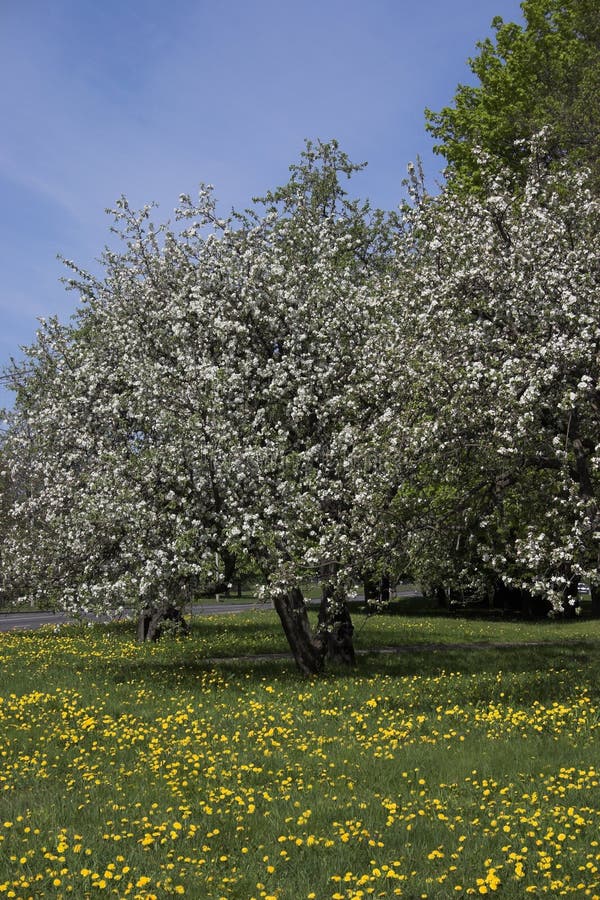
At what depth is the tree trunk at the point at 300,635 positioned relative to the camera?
633 inches

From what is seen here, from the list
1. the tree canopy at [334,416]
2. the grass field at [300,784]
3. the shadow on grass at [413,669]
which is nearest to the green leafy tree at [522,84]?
the tree canopy at [334,416]

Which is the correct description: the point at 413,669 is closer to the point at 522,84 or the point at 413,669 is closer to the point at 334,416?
the point at 334,416

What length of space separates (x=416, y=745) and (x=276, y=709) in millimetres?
2980

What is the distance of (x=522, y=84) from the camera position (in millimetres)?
31234

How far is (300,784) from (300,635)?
23.7ft

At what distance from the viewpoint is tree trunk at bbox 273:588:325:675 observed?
52.7ft

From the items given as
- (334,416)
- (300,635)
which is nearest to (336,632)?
(300,635)

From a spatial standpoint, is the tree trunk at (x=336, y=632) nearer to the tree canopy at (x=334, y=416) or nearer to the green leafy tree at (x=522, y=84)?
the tree canopy at (x=334, y=416)

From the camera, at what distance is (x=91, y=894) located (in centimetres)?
674

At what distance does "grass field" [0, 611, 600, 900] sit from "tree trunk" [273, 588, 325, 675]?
0.56 meters

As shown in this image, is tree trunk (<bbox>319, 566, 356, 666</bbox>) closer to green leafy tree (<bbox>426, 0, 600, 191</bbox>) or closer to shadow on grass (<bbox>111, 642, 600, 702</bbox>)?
shadow on grass (<bbox>111, 642, 600, 702</bbox>)

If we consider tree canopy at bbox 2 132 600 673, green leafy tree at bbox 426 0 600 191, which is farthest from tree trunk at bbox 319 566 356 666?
green leafy tree at bbox 426 0 600 191

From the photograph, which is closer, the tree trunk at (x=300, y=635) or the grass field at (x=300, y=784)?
the grass field at (x=300, y=784)

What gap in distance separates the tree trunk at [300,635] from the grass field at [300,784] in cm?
56
